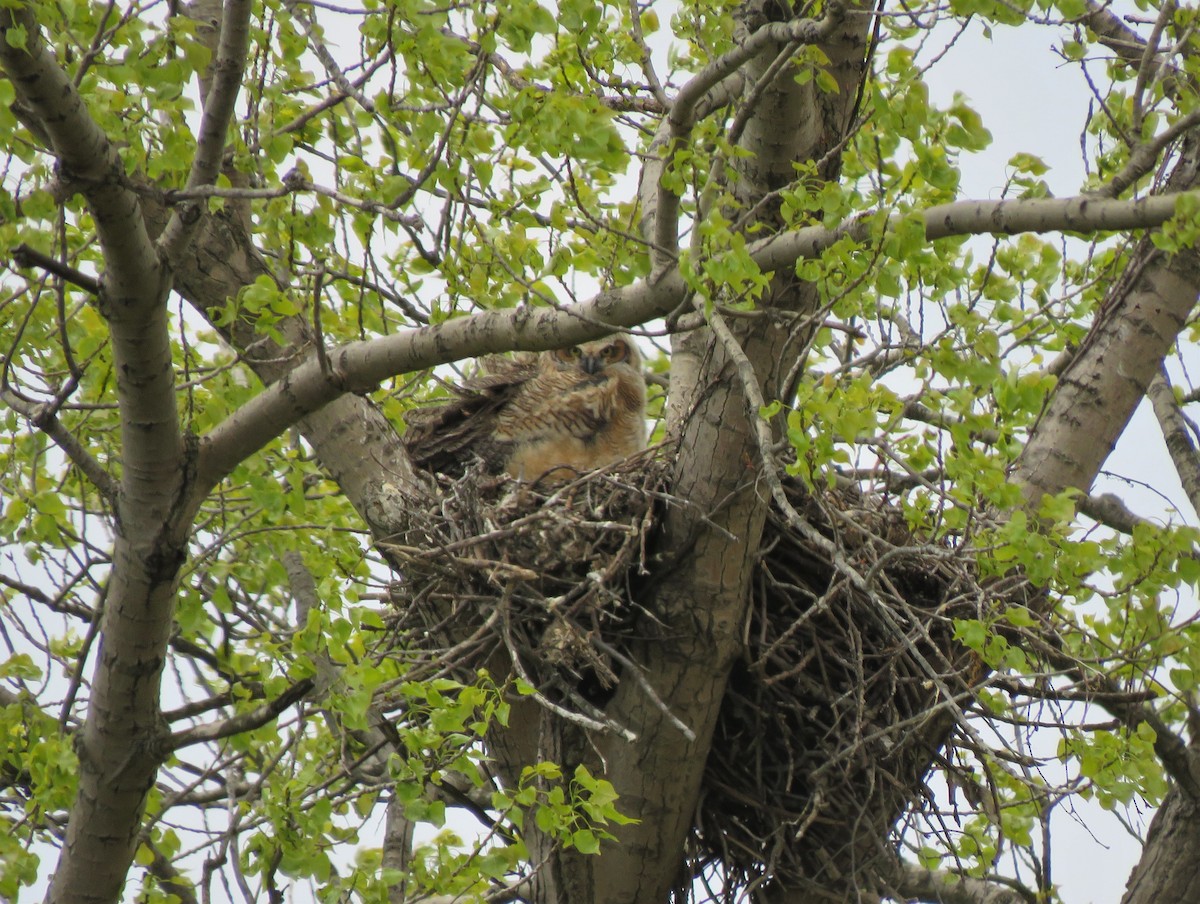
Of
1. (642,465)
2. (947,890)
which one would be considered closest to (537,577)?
(642,465)

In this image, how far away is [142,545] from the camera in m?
3.36

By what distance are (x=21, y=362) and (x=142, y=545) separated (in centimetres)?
120

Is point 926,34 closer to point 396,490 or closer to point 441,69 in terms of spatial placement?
point 441,69

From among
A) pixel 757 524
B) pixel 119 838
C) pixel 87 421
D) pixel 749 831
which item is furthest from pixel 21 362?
pixel 749 831

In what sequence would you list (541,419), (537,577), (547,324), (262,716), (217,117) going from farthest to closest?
(541,419) < (262,716) < (537,577) < (547,324) < (217,117)

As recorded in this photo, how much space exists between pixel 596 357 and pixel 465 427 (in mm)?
681

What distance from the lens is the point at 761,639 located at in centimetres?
364

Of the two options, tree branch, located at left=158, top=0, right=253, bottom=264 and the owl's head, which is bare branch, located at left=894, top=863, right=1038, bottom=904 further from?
tree branch, located at left=158, top=0, right=253, bottom=264

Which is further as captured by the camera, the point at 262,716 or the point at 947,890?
the point at 947,890

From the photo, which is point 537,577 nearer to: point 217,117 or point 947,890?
point 217,117

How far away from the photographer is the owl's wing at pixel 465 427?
4.87m

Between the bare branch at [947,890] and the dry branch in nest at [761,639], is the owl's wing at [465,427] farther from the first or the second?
the bare branch at [947,890]

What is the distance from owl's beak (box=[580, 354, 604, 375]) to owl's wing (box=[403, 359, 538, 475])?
225mm

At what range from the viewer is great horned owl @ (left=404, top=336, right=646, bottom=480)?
4.94 m
